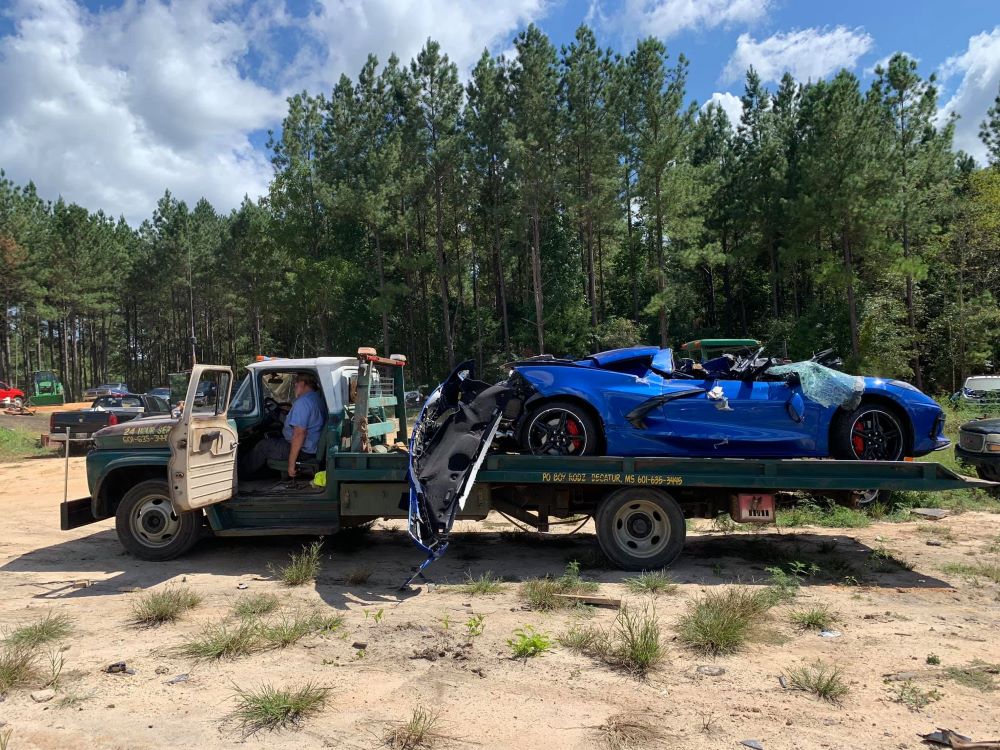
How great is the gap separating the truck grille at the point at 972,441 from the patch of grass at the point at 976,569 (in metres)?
3.60

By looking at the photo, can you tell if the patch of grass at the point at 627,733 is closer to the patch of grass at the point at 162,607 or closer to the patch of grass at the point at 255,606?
the patch of grass at the point at 255,606

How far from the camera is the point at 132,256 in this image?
53906 millimetres

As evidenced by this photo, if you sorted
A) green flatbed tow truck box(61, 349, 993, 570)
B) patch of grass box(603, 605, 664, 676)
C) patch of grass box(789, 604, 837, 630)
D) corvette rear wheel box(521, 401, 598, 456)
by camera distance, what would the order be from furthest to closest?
corvette rear wheel box(521, 401, 598, 456), green flatbed tow truck box(61, 349, 993, 570), patch of grass box(789, 604, 837, 630), patch of grass box(603, 605, 664, 676)

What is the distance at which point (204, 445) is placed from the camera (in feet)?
20.3

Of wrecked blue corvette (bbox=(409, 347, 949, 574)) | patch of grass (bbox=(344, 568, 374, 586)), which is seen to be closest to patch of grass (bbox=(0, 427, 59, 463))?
patch of grass (bbox=(344, 568, 374, 586))

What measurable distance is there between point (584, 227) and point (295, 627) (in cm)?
3253

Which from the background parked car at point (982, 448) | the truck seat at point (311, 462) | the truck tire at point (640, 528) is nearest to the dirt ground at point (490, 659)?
the truck tire at point (640, 528)

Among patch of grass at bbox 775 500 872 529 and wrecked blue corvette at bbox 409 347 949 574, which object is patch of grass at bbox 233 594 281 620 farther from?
patch of grass at bbox 775 500 872 529

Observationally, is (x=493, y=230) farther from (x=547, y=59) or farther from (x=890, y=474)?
(x=890, y=474)

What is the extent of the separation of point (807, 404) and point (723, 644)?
272 cm

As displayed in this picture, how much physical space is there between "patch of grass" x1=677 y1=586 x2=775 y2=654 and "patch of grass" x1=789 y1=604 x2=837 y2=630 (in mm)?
225

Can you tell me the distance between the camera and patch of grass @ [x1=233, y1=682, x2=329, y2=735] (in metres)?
3.53

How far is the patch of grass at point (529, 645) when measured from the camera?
14.5 feet

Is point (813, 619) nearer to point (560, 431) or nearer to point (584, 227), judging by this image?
point (560, 431)
